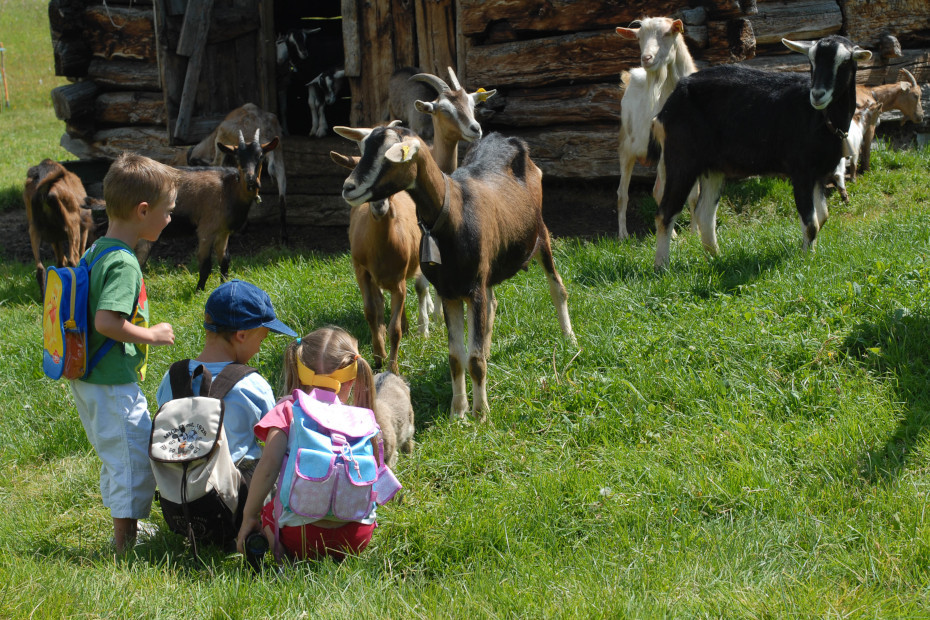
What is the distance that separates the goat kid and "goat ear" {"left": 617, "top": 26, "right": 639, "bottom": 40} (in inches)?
154

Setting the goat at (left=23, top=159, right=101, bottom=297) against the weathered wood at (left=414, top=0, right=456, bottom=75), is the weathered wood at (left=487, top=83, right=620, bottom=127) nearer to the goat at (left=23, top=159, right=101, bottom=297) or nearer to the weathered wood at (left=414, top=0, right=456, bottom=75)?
the weathered wood at (left=414, top=0, right=456, bottom=75)

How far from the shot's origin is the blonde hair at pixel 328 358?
3703 millimetres

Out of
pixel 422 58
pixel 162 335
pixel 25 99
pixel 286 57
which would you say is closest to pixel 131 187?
pixel 162 335

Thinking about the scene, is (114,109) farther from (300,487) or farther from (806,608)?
(806,608)

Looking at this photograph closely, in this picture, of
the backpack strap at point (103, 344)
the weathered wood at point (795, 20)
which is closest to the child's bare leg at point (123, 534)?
the backpack strap at point (103, 344)

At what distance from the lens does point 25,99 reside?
3212 cm

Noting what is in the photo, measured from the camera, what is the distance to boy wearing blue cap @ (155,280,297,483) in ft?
13.1

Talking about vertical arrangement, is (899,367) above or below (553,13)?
below

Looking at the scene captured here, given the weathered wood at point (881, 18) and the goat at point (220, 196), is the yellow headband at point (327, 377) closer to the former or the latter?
the goat at point (220, 196)

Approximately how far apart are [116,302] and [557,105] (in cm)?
765

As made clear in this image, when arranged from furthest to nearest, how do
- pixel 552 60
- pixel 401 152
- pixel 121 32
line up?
1. pixel 121 32
2. pixel 552 60
3. pixel 401 152

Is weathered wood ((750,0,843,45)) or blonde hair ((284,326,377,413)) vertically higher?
weathered wood ((750,0,843,45))

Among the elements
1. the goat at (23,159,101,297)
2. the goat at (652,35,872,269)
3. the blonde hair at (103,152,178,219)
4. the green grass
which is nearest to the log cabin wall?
the goat at (23,159,101,297)

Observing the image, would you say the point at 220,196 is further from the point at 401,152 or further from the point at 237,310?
the point at 237,310
